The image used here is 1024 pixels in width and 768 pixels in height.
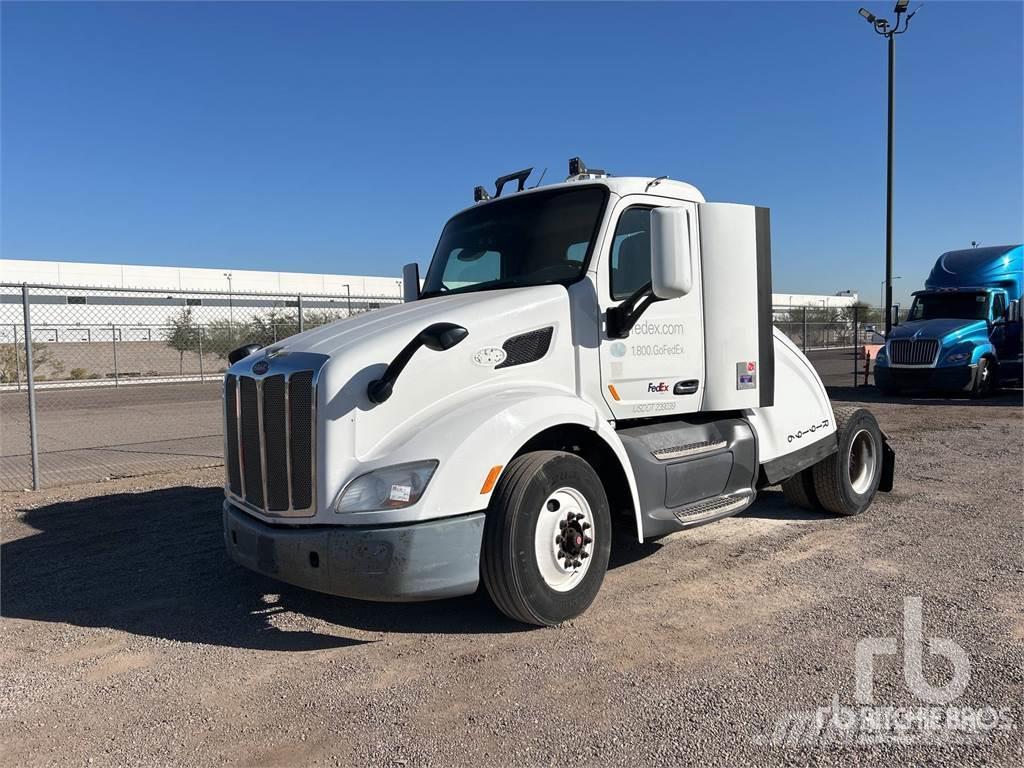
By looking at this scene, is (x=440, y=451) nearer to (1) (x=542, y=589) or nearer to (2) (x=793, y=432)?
(1) (x=542, y=589)

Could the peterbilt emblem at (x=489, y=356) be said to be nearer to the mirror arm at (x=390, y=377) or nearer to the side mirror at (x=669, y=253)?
the mirror arm at (x=390, y=377)

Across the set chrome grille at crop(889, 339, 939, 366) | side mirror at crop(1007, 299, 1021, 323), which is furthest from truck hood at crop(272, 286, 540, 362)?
side mirror at crop(1007, 299, 1021, 323)

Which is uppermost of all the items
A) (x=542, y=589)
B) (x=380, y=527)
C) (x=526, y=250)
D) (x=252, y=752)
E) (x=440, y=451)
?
(x=526, y=250)

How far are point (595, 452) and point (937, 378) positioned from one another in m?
14.2

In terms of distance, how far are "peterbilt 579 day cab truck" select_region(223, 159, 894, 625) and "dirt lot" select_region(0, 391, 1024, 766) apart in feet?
1.36

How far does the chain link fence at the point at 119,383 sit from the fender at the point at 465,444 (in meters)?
5.60

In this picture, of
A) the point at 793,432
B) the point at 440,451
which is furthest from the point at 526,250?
the point at 793,432

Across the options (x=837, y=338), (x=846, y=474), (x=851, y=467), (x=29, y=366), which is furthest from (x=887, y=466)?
(x=837, y=338)

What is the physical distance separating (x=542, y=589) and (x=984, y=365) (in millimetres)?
16062

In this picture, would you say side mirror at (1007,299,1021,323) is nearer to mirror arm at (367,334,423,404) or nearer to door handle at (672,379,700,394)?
door handle at (672,379,700,394)

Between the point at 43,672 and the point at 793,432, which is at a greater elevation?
the point at 793,432

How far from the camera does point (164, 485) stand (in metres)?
8.10

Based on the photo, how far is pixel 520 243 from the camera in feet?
16.4

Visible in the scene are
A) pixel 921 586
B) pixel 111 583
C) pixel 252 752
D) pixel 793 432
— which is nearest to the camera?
pixel 252 752
